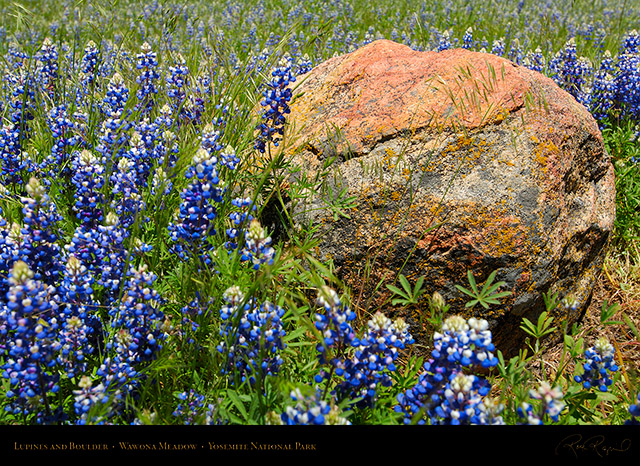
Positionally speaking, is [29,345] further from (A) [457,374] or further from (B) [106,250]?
(A) [457,374]

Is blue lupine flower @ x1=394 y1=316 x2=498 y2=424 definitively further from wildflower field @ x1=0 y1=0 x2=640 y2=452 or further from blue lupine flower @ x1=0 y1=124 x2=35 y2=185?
blue lupine flower @ x1=0 y1=124 x2=35 y2=185

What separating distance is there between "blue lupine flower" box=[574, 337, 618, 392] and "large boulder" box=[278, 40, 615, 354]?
498 millimetres

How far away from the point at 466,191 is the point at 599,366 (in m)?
1.08

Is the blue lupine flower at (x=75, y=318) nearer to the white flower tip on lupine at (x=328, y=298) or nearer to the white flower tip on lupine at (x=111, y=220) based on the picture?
the white flower tip on lupine at (x=111, y=220)

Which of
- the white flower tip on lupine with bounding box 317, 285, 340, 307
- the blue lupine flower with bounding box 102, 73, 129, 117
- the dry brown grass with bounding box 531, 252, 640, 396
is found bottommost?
the dry brown grass with bounding box 531, 252, 640, 396

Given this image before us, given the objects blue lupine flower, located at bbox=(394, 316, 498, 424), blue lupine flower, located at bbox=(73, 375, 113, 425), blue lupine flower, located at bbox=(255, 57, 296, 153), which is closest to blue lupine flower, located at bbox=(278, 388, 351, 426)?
blue lupine flower, located at bbox=(394, 316, 498, 424)

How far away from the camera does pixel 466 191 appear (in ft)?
8.78

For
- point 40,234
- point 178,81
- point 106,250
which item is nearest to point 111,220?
point 106,250

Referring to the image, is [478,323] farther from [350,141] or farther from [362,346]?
[350,141]

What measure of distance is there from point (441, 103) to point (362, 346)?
1703 millimetres

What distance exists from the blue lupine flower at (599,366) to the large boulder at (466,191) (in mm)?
498

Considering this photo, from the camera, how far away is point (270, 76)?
9.98ft

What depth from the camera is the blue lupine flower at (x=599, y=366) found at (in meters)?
1.89

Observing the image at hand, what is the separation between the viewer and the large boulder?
8.61 feet
